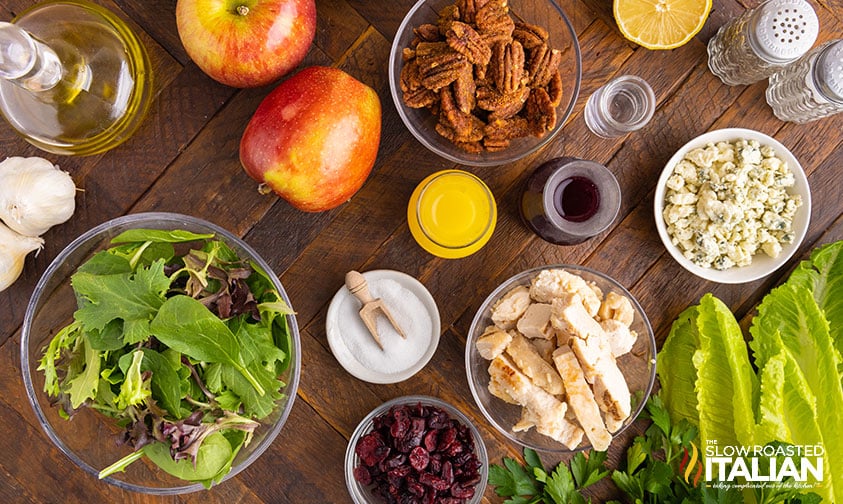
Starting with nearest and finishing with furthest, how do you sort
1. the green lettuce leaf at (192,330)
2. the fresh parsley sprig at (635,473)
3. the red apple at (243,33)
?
1. the green lettuce leaf at (192,330)
2. the red apple at (243,33)
3. the fresh parsley sprig at (635,473)

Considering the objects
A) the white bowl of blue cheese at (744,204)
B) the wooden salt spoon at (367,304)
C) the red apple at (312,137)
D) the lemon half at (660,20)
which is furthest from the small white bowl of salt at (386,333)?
the lemon half at (660,20)

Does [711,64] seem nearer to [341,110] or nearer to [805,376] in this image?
[805,376]

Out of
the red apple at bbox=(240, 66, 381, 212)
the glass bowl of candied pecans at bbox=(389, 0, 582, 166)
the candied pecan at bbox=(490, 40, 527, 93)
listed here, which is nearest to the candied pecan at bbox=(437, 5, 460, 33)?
the glass bowl of candied pecans at bbox=(389, 0, 582, 166)

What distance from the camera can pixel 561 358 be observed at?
→ 1.35 metres

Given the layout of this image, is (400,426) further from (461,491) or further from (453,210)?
(453,210)

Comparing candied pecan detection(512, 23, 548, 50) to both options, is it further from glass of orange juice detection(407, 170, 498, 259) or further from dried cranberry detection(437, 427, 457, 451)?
dried cranberry detection(437, 427, 457, 451)

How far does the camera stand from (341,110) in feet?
4.44

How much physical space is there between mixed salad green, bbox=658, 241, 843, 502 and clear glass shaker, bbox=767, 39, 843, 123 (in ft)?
1.02

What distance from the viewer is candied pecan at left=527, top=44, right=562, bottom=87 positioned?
4.53ft

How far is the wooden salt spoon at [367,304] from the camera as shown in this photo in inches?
57.6

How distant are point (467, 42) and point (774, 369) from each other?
3.19 ft

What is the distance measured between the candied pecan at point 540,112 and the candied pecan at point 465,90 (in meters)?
0.13

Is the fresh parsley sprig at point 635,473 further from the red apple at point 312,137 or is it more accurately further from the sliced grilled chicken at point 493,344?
the red apple at point 312,137

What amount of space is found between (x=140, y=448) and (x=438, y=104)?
0.90 meters
